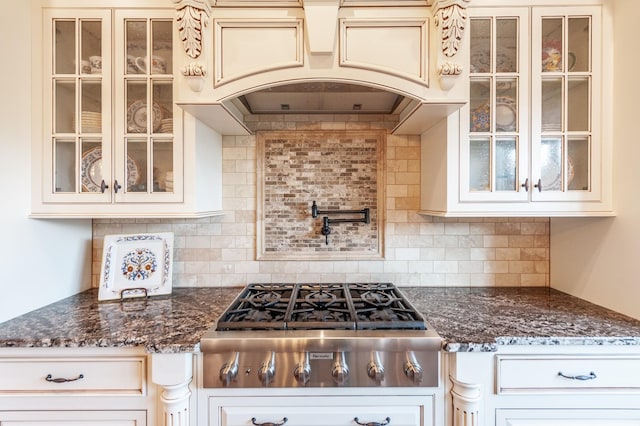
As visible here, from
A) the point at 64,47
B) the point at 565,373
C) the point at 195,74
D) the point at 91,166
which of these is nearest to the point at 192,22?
the point at 195,74

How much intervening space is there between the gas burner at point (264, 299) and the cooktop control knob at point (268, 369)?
32cm

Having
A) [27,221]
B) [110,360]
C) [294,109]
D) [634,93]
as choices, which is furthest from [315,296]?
[634,93]

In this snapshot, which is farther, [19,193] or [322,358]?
[19,193]

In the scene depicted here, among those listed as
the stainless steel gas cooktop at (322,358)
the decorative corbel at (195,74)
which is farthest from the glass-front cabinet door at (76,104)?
the stainless steel gas cooktop at (322,358)

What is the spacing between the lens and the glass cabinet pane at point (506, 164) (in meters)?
1.50

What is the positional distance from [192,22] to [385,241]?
57.6 inches

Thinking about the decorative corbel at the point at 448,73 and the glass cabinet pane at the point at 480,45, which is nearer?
the decorative corbel at the point at 448,73

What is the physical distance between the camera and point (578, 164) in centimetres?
151

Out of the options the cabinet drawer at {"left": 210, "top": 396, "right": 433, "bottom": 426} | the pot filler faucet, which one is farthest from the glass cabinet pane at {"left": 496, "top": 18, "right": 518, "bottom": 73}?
the cabinet drawer at {"left": 210, "top": 396, "right": 433, "bottom": 426}

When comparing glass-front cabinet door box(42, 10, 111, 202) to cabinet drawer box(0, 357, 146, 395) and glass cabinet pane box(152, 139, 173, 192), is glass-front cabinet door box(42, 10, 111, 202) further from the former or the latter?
cabinet drawer box(0, 357, 146, 395)

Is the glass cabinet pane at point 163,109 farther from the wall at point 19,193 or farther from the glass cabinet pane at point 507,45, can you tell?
the glass cabinet pane at point 507,45

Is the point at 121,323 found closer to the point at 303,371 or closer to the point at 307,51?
the point at 303,371

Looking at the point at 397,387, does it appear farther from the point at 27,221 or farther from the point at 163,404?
the point at 27,221

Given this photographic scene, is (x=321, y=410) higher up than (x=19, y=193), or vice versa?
(x=19, y=193)
